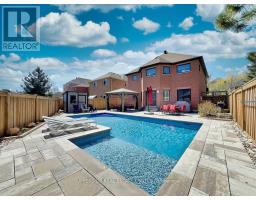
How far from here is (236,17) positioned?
5.26m

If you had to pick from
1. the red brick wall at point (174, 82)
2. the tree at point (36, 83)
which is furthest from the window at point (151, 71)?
the tree at point (36, 83)

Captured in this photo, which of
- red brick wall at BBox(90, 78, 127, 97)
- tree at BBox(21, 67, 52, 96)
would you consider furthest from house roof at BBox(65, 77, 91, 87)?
tree at BBox(21, 67, 52, 96)

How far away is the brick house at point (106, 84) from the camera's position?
25.8 metres

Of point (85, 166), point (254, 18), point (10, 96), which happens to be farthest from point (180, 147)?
point (10, 96)

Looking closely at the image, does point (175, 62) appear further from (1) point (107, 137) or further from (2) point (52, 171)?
(2) point (52, 171)

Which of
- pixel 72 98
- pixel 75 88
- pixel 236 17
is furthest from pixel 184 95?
pixel 75 88

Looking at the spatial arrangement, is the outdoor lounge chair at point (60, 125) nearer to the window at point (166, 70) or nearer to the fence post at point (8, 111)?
the fence post at point (8, 111)

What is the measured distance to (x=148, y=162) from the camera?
404 cm

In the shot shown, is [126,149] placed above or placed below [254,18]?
below

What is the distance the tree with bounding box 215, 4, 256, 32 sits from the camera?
5004mm

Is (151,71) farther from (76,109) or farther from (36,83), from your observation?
(36,83)

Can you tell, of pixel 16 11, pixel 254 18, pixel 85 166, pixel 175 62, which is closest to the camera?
pixel 85 166

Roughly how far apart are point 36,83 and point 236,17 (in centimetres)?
2772

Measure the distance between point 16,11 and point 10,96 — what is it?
352 cm
